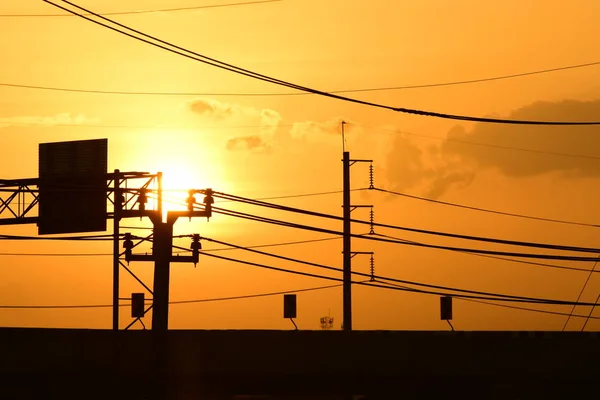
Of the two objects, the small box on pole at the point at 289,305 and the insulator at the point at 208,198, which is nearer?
the insulator at the point at 208,198

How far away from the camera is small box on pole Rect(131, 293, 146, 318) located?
6138 cm

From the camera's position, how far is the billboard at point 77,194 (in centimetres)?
5456

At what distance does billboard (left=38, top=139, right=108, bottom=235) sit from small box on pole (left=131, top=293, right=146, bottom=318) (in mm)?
6890

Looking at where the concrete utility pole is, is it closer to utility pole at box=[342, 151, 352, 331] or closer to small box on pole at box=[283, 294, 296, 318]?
small box on pole at box=[283, 294, 296, 318]

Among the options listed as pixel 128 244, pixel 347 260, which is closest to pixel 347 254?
pixel 347 260

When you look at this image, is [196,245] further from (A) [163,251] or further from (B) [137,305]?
(A) [163,251]

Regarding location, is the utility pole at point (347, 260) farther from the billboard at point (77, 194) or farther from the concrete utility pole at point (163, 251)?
the billboard at point (77, 194)

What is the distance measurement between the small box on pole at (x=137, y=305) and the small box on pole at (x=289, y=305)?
31.8 ft
